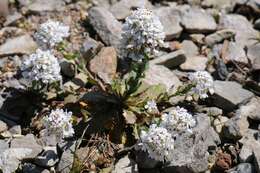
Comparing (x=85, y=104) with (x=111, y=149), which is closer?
(x=111, y=149)

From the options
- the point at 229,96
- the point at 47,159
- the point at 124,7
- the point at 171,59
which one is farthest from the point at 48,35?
the point at 229,96

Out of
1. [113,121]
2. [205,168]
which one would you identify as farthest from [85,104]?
[205,168]

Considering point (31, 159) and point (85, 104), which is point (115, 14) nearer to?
point (85, 104)

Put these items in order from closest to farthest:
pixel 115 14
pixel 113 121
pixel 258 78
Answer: pixel 113 121 < pixel 258 78 < pixel 115 14

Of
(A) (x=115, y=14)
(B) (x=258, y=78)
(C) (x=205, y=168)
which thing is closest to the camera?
(C) (x=205, y=168)

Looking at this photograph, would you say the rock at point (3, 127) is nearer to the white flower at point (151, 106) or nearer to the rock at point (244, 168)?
the white flower at point (151, 106)

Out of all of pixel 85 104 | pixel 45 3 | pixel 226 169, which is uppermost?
Answer: pixel 45 3

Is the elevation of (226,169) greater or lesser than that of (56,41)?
lesser
